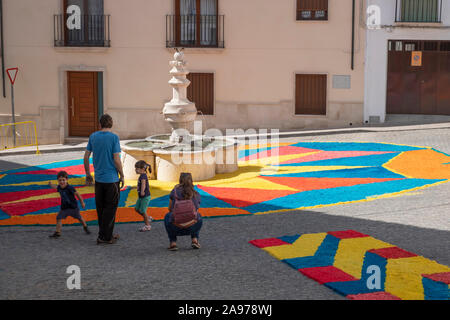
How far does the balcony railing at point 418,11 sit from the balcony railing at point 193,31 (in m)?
7.05

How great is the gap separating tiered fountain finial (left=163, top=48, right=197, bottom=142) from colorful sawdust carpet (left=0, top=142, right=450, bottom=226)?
1442 mm

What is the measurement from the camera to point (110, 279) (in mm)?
7422

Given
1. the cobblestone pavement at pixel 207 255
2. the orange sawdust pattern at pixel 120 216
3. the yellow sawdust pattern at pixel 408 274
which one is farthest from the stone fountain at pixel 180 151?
the yellow sawdust pattern at pixel 408 274

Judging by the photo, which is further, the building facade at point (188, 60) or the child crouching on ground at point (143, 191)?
the building facade at point (188, 60)

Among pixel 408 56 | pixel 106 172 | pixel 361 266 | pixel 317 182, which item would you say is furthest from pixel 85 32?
pixel 361 266

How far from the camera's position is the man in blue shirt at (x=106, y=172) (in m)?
8.93

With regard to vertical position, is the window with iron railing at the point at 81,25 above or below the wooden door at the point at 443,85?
above

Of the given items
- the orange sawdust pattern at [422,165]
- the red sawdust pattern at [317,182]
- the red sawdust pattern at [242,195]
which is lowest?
the red sawdust pattern at [242,195]

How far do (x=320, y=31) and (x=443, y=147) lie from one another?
7902 millimetres

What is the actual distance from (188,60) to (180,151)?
11489mm

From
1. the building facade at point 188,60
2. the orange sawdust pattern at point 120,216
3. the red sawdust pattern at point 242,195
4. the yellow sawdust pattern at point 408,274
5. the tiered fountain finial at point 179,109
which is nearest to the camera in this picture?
the yellow sawdust pattern at point 408,274

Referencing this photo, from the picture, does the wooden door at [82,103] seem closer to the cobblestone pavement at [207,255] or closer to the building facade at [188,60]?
the building facade at [188,60]

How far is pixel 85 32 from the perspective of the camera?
2530 cm
